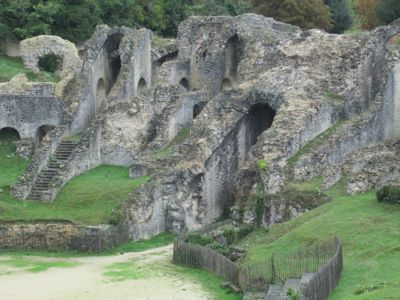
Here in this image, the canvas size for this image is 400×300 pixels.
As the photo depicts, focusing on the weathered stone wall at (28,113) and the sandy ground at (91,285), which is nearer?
the sandy ground at (91,285)

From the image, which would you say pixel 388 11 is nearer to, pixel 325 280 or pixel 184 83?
pixel 184 83

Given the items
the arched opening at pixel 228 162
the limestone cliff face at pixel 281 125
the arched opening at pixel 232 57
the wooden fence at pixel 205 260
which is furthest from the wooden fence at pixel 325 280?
the arched opening at pixel 232 57

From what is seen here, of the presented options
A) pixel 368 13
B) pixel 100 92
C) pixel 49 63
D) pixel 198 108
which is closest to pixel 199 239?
pixel 198 108

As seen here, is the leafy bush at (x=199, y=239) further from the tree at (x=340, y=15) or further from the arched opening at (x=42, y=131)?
the tree at (x=340, y=15)

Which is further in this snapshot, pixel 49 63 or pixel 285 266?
pixel 49 63

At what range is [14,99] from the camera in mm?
48750

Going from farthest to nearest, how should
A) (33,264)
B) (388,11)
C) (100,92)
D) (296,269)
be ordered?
1. (388,11)
2. (100,92)
3. (33,264)
4. (296,269)

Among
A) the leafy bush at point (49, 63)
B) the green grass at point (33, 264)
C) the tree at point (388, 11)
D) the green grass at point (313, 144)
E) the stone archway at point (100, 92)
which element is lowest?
the green grass at point (33, 264)

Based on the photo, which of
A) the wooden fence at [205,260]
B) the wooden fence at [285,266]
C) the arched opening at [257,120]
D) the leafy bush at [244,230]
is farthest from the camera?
the arched opening at [257,120]

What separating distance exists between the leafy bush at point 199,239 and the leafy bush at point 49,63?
25335 mm

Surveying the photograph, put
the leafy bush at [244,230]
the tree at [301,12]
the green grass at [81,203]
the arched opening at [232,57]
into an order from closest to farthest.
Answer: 1. the leafy bush at [244,230]
2. the green grass at [81,203]
3. the arched opening at [232,57]
4. the tree at [301,12]

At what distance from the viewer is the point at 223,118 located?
4512cm

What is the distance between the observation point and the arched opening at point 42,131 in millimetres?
49463

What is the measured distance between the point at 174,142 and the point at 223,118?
3576mm
